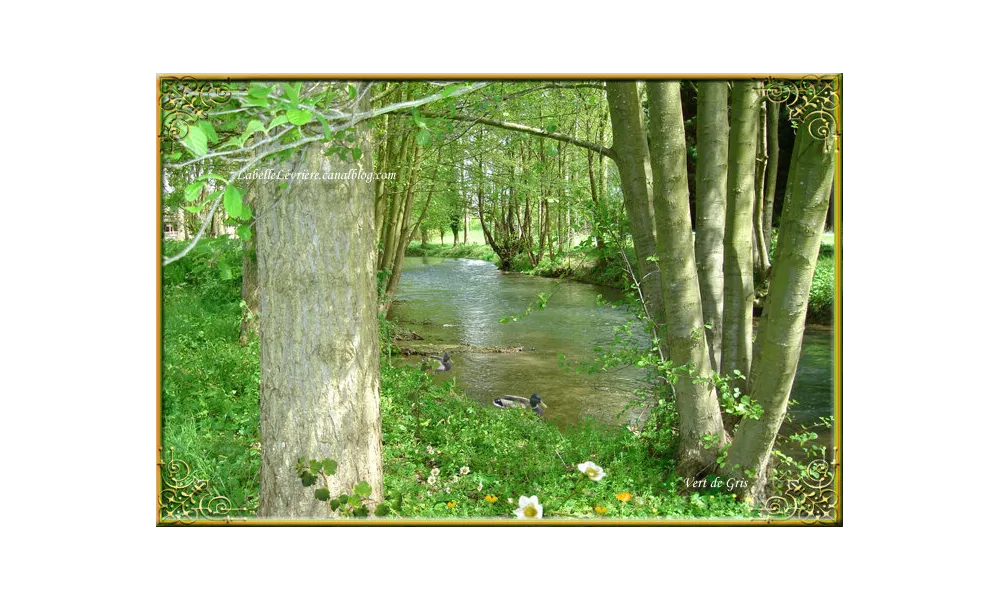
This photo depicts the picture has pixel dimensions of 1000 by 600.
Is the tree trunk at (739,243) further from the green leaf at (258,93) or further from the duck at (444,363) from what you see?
the duck at (444,363)

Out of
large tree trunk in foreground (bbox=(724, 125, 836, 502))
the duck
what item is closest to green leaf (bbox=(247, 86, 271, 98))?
large tree trunk in foreground (bbox=(724, 125, 836, 502))

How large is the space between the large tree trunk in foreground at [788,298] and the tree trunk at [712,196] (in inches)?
16.9

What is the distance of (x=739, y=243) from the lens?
382cm

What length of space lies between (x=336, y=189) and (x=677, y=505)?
2.44 m

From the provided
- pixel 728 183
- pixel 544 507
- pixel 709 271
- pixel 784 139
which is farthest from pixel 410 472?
pixel 784 139

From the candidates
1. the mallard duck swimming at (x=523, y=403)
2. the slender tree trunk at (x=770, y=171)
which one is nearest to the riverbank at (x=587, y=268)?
the mallard duck swimming at (x=523, y=403)

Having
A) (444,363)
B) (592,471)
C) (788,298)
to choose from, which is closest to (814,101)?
(788,298)

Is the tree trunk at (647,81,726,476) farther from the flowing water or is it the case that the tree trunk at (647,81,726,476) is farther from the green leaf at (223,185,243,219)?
the green leaf at (223,185,243,219)

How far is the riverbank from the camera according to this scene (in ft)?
10.3

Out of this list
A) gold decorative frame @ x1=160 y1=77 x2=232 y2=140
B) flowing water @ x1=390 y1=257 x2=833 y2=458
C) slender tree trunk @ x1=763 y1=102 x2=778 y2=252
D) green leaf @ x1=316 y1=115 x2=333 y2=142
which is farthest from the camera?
slender tree trunk @ x1=763 y1=102 x2=778 y2=252

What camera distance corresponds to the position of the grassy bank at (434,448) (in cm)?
312

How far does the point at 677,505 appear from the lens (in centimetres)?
329

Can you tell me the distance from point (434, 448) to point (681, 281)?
2082 millimetres

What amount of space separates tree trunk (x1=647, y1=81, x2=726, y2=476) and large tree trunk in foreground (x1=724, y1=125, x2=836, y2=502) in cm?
23
